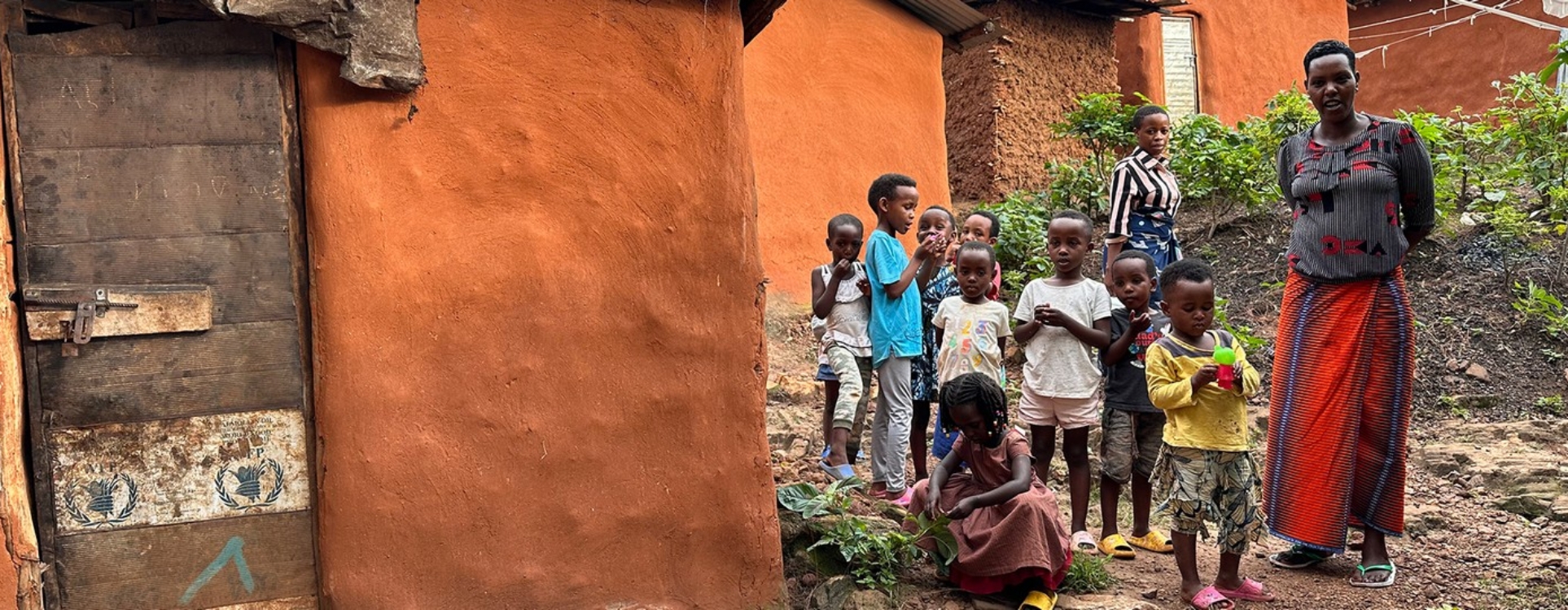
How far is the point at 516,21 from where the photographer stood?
3623mm

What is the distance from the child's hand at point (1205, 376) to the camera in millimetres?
3883

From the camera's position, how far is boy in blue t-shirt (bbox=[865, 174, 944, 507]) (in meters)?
5.05

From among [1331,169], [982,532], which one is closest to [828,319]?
[982,532]

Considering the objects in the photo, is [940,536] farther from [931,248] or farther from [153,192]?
[153,192]

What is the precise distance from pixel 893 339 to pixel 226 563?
258 centimetres

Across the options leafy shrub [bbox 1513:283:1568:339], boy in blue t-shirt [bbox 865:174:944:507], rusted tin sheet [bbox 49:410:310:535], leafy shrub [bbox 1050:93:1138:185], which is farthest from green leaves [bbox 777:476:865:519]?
leafy shrub [bbox 1050:93:1138:185]

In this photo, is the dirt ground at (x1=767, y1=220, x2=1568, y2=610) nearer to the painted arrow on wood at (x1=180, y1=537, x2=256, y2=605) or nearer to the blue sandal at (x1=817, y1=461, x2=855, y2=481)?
the blue sandal at (x1=817, y1=461, x2=855, y2=481)

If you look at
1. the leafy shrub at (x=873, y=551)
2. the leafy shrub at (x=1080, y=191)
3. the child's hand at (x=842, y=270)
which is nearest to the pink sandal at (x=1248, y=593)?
the leafy shrub at (x=873, y=551)

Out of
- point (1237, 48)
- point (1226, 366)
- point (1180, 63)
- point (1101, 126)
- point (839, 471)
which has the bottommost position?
point (839, 471)

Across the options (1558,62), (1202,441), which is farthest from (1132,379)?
(1558,62)

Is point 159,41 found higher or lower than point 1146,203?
higher

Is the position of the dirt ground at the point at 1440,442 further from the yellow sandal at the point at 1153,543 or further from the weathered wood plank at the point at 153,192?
the weathered wood plank at the point at 153,192

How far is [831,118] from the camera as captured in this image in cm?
890

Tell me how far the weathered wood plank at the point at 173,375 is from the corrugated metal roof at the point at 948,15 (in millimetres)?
6603
